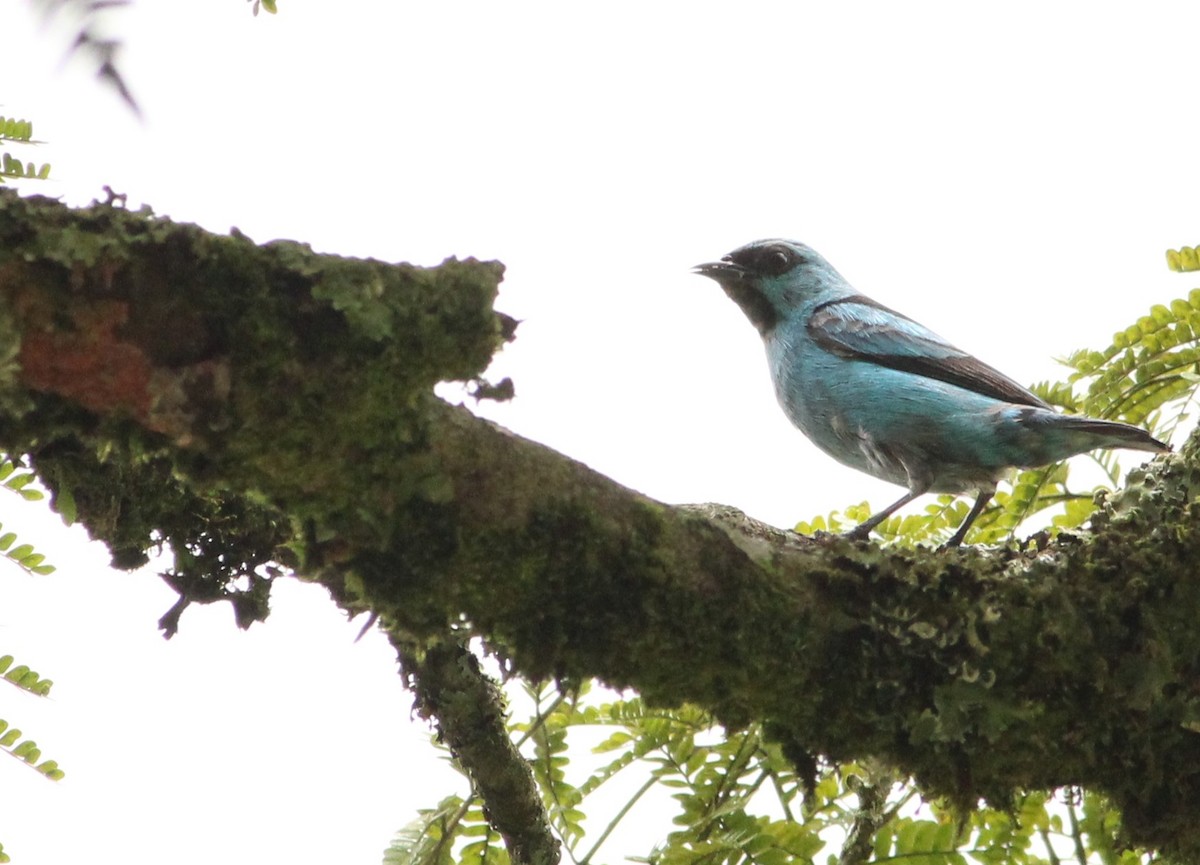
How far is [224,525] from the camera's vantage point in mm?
3387

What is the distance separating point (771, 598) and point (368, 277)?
3.91ft

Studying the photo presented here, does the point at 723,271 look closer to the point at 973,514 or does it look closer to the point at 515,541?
the point at 973,514

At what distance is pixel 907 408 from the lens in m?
5.34

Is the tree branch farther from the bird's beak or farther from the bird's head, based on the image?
the bird's beak

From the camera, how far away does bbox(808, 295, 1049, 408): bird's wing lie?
17.7ft

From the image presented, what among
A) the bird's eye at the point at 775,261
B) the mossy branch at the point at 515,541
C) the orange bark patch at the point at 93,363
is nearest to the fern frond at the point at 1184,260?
the mossy branch at the point at 515,541

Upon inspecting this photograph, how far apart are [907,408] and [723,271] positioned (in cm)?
173

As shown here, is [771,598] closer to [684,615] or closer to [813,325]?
[684,615]

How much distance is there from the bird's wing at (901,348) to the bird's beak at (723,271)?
0.64 metres

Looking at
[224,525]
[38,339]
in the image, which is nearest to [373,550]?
[38,339]

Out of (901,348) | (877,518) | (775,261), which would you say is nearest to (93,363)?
(877,518)

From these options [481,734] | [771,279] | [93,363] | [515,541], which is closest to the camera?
[93,363]

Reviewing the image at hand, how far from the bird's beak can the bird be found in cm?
37

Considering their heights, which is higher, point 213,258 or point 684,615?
point 213,258
